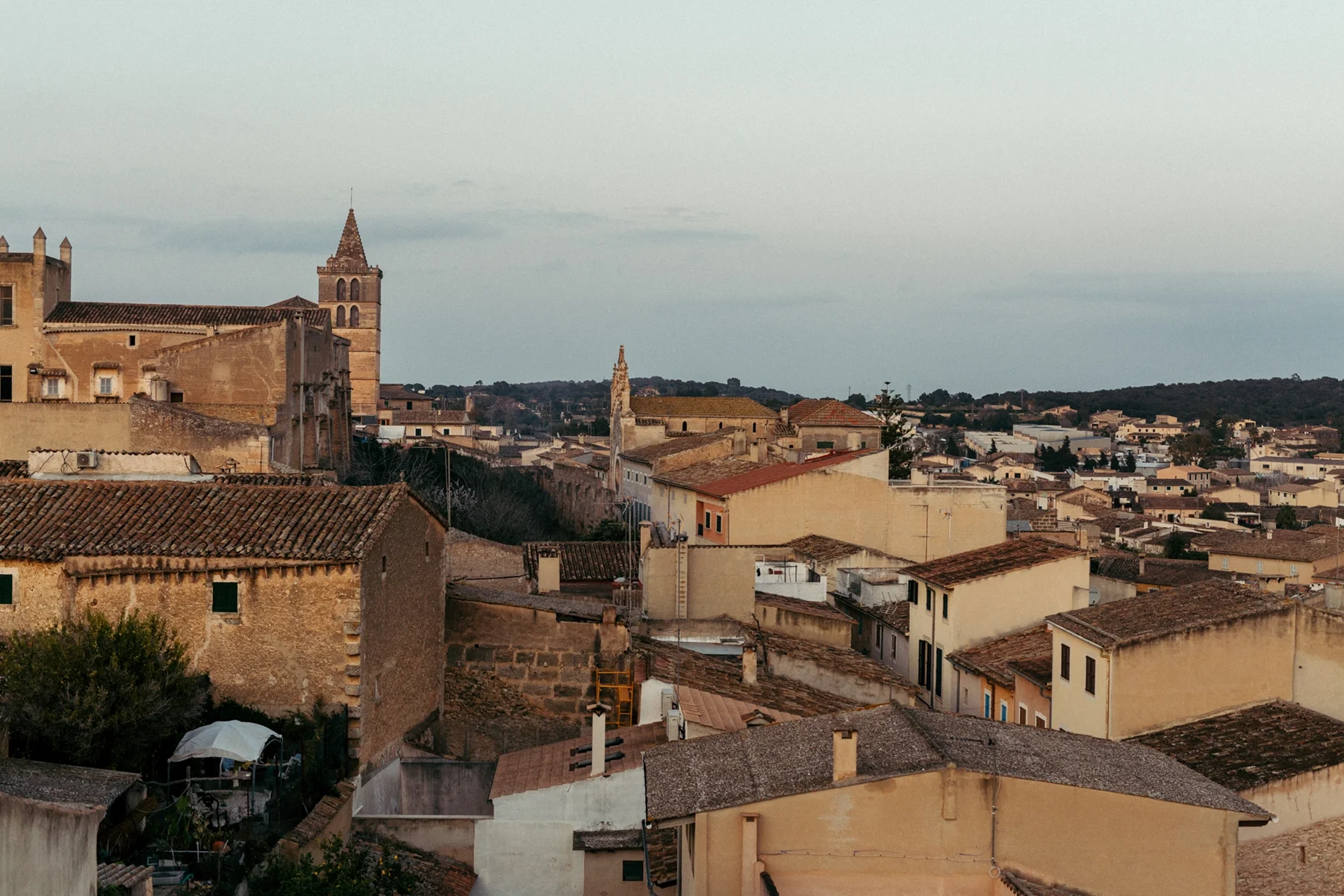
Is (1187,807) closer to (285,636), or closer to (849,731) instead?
(849,731)

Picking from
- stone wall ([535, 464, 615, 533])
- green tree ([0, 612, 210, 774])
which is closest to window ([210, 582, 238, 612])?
green tree ([0, 612, 210, 774])

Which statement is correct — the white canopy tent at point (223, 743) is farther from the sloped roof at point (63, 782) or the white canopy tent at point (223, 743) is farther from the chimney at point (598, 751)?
the chimney at point (598, 751)

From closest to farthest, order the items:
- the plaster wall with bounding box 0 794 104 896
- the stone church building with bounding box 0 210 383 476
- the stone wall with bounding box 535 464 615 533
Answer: the plaster wall with bounding box 0 794 104 896
the stone church building with bounding box 0 210 383 476
the stone wall with bounding box 535 464 615 533

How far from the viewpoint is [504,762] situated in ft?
63.1

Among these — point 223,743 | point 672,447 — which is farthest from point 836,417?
point 223,743

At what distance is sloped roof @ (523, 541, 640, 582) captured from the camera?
115ft

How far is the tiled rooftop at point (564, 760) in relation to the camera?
1717 centimetres

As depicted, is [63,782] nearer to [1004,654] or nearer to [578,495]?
[1004,654]

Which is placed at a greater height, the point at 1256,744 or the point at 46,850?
the point at 46,850

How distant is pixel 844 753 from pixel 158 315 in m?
39.5

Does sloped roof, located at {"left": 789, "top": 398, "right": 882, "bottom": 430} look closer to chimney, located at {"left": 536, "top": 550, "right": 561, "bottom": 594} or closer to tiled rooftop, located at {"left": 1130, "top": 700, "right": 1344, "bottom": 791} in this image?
chimney, located at {"left": 536, "top": 550, "right": 561, "bottom": 594}

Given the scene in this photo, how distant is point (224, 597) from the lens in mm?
18516

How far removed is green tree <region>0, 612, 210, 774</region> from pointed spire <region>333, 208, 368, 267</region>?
9779 cm

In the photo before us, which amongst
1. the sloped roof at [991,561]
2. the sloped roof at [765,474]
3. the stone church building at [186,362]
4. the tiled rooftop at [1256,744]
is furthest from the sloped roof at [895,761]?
the sloped roof at [765,474]
